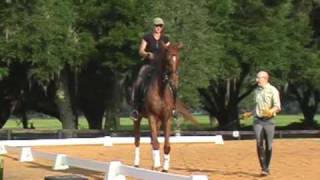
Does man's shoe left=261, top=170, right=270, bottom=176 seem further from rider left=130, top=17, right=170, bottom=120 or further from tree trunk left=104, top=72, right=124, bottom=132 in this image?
tree trunk left=104, top=72, right=124, bottom=132

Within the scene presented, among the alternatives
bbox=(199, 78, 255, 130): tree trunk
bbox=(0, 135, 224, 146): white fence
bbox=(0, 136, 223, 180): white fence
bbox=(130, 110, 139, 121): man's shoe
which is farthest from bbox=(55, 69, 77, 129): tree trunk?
bbox=(130, 110, 139, 121): man's shoe

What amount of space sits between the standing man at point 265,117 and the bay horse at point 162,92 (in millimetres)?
1678

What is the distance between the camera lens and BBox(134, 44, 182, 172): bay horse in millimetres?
13414

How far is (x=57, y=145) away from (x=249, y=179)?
13796mm

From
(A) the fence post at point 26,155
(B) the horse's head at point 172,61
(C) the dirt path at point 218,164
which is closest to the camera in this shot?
(B) the horse's head at point 172,61

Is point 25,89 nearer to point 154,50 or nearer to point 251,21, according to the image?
point 251,21

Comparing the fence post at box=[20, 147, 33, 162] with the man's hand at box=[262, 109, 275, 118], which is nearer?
the man's hand at box=[262, 109, 275, 118]

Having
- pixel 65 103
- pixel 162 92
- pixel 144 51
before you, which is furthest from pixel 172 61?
pixel 65 103

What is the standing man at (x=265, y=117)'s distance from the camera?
1357 cm

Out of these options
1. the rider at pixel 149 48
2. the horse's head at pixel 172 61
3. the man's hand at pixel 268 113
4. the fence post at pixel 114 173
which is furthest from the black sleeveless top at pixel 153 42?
the fence post at pixel 114 173

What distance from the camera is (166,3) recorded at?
31609 millimetres

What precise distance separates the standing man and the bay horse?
168 cm

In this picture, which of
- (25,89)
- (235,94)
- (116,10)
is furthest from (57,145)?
(235,94)

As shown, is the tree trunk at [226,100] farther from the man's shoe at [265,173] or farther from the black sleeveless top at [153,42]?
the man's shoe at [265,173]
